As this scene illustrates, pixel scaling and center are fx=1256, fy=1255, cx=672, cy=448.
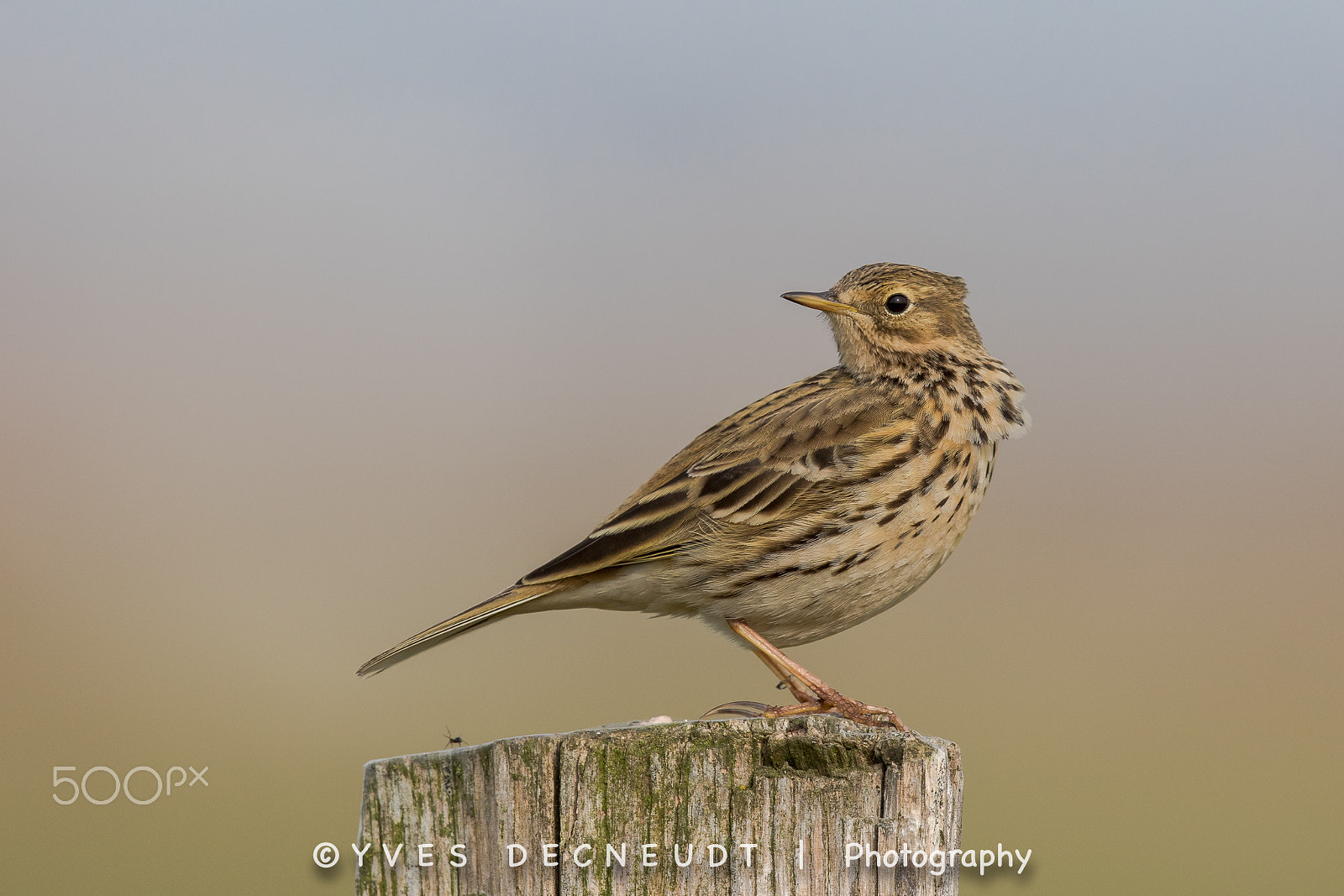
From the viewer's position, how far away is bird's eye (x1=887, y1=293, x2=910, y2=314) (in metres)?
6.91

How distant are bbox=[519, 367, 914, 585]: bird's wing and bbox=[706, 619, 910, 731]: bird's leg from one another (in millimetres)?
595

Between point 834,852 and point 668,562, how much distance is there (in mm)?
2715

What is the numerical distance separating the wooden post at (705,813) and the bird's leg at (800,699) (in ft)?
→ 3.70

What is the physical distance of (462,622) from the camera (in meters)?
5.45

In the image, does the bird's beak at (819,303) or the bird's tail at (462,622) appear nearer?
the bird's tail at (462,622)

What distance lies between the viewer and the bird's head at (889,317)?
6.88 m

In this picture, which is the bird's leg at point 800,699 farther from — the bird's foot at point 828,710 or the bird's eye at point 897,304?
the bird's eye at point 897,304

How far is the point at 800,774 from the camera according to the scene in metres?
3.46

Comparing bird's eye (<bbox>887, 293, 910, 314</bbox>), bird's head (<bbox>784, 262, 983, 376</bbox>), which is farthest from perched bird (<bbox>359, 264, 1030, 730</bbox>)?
bird's eye (<bbox>887, 293, 910, 314</bbox>)

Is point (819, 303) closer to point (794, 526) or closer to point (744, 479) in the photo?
point (744, 479)

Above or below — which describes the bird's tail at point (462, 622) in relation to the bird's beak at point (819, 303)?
below

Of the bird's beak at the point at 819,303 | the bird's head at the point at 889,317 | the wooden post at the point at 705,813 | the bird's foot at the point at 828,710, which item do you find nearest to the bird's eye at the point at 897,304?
the bird's head at the point at 889,317

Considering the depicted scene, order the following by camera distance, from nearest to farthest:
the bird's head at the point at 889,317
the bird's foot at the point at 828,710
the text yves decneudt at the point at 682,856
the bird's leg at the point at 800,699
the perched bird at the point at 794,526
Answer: the text yves decneudt at the point at 682,856 < the bird's foot at the point at 828,710 < the bird's leg at the point at 800,699 < the perched bird at the point at 794,526 < the bird's head at the point at 889,317

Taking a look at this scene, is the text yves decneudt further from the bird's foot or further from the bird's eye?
the bird's eye
